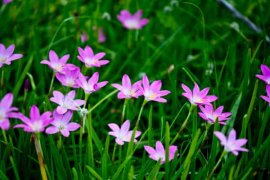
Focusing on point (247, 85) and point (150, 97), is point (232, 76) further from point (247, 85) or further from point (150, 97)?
point (150, 97)

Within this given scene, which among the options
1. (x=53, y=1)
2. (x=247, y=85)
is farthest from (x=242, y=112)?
(x=53, y=1)

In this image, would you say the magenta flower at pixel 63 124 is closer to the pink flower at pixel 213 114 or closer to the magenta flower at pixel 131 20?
the pink flower at pixel 213 114

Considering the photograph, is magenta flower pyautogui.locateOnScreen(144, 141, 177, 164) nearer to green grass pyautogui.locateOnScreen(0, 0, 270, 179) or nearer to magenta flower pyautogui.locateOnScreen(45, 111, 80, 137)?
green grass pyautogui.locateOnScreen(0, 0, 270, 179)

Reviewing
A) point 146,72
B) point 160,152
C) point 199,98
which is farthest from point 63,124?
point 146,72

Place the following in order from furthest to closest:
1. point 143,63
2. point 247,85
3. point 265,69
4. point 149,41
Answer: point 149,41 < point 143,63 < point 247,85 < point 265,69

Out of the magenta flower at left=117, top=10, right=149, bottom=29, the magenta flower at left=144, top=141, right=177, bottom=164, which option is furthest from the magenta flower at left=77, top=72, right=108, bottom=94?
the magenta flower at left=117, top=10, right=149, bottom=29

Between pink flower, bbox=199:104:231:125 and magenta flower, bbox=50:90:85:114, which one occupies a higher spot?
magenta flower, bbox=50:90:85:114
